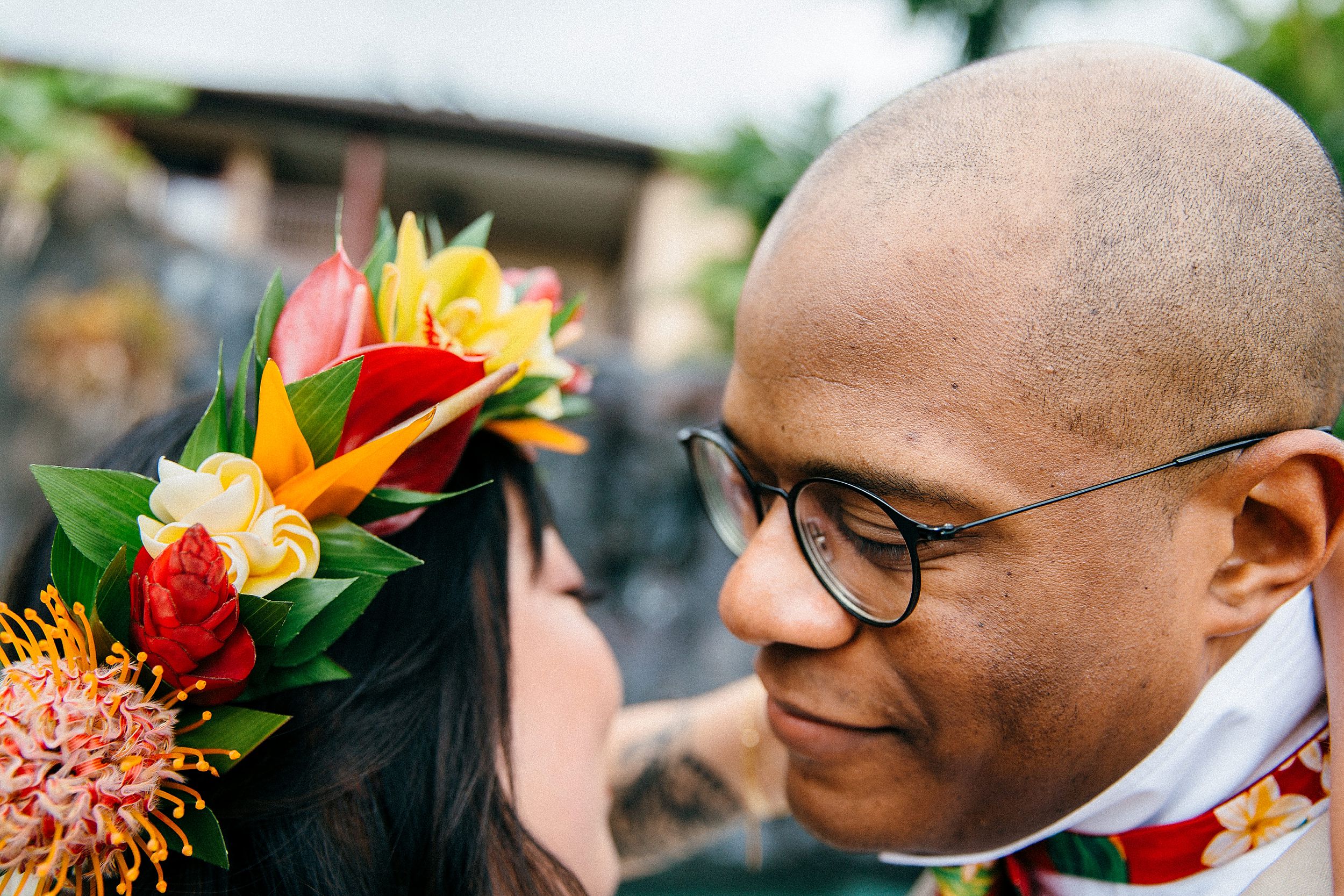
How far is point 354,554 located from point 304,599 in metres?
0.11

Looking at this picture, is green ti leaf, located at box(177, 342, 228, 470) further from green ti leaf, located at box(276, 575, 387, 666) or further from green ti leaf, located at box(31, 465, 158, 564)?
green ti leaf, located at box(276, 575, 387, 666)

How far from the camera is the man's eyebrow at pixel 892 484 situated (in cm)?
144

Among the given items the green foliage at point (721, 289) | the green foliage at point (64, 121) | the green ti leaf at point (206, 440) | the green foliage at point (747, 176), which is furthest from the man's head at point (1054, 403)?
the green foliage at point (64, 121)

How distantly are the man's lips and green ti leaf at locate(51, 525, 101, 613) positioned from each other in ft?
3.80

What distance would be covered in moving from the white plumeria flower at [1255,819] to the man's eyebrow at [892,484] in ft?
2.39

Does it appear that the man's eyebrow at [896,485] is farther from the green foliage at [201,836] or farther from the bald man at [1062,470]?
the green foliage at [201,836]

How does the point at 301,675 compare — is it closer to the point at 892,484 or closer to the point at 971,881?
the point at 892,484

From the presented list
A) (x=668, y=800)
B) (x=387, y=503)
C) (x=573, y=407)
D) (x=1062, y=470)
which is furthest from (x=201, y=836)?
(x=668, y=800)

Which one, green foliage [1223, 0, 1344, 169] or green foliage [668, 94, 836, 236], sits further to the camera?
green foliage [668, 94, 836, 236]

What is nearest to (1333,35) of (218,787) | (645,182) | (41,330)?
(645,182)

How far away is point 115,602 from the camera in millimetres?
1307

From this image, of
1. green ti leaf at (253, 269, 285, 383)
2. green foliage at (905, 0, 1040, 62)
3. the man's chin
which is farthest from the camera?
green foliage at (905, 0, 1040, 62)

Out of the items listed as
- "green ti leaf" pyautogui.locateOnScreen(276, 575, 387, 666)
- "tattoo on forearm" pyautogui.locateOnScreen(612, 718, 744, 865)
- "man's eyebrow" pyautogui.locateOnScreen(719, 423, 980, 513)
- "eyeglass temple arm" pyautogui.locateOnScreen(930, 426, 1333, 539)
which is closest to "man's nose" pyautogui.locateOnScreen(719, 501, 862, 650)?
"man's eyebrow" pyautogui.locateOnScreen(719, 423, 980, 513)

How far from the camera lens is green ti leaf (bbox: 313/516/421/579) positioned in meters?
1.47
